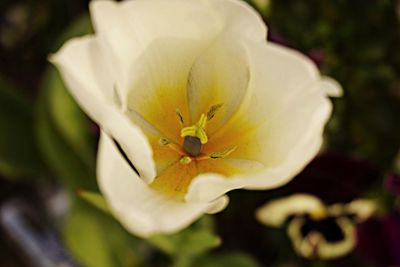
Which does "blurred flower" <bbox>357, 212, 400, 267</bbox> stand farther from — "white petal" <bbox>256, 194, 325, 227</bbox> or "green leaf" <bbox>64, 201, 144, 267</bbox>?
"green leaf" <bbox>64, 201, 144, 267</bbox>

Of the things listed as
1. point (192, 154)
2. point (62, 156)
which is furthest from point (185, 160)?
point (62, 156)

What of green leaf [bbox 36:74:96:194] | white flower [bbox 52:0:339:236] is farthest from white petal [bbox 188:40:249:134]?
green leaf [bbox 36:74:96:194]

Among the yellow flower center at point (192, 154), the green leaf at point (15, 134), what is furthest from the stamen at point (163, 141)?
the green leaf at point (15, 134)

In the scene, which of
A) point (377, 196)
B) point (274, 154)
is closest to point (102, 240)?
point (377, 196)

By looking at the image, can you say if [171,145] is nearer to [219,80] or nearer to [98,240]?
[219,80]

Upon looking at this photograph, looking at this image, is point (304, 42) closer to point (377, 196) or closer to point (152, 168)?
point (377, 196)

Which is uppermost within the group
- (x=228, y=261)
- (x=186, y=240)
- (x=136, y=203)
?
(x=136, y=203)
